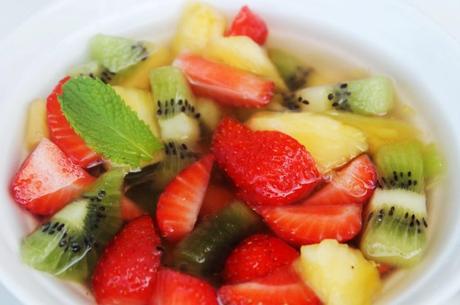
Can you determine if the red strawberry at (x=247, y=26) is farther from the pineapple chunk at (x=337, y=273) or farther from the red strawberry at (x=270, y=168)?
the pineapple chunk at (x=337, y=273)

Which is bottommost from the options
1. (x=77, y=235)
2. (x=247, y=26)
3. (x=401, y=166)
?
(x=77, y=235)

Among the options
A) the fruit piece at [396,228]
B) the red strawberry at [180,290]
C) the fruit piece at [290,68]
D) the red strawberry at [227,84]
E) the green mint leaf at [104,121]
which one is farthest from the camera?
the fruit piece at [290,68]

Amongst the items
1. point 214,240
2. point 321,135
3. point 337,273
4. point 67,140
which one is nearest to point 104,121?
point 67,140

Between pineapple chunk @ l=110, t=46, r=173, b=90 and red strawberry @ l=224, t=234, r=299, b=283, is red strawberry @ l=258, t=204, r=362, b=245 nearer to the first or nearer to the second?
red strawberry @ l=224, t=234, r=299, b=283

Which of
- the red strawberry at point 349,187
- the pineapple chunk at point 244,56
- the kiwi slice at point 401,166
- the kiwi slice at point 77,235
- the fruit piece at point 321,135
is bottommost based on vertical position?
the kiwi slice at point 77,235

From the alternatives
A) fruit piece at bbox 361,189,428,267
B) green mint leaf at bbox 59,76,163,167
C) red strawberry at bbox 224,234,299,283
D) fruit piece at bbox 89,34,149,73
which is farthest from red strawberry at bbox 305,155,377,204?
fruit piece at bbox 89,34,149,73

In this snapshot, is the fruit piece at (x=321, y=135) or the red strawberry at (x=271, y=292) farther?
the fruit piece at (x=321, y=135)

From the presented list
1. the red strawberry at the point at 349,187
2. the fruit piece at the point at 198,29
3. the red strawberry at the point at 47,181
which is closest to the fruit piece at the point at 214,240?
the red strawberry at the point at 349,187

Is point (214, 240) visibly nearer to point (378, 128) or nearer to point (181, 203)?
point (181, 203)
